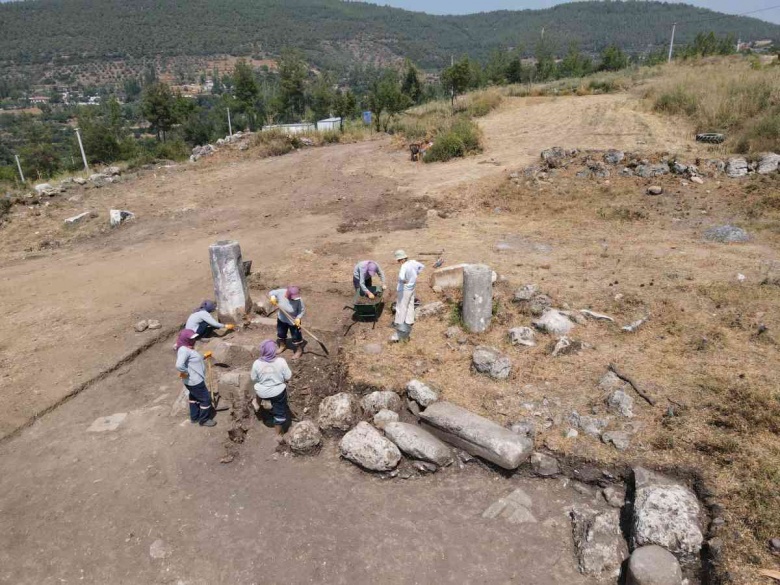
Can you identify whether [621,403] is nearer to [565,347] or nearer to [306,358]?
[565,347]

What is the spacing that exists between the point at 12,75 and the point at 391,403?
16051 centimetres

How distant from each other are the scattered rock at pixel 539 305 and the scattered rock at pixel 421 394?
2548 millimetres

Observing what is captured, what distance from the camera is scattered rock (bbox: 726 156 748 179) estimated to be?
12.9 meters

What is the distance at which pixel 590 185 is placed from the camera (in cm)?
1409

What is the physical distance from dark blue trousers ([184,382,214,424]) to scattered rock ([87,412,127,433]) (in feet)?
3.31

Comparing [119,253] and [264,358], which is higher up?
[264,358]

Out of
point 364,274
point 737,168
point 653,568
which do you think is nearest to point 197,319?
point 364,274

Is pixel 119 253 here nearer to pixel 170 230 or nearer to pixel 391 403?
pixel 170 230

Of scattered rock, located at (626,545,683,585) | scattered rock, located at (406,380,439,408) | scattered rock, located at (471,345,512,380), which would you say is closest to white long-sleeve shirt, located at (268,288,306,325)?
scattered rock, located at (406,380,439,408)

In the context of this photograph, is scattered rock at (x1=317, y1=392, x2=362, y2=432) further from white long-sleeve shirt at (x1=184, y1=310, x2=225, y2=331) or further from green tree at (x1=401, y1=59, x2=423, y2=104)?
green tree at (x1=401, y1=59, x2=423, y2=104)

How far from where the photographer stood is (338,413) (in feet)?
20.3

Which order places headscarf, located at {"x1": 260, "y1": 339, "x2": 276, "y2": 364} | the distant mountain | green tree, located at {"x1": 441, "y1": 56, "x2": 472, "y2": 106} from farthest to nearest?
1. the distant mountain
2. green tree, located at {"x1": 441, "y1": 56, "x2": 472, "y2": 106}
3. headscarf, located at {"x1": 260, "y1": 339, "x2": 276, "y2": 364}

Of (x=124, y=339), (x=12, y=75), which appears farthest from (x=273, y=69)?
(x=124, y=339)

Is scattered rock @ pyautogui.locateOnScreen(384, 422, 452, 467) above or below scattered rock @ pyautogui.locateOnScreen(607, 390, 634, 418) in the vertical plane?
below
